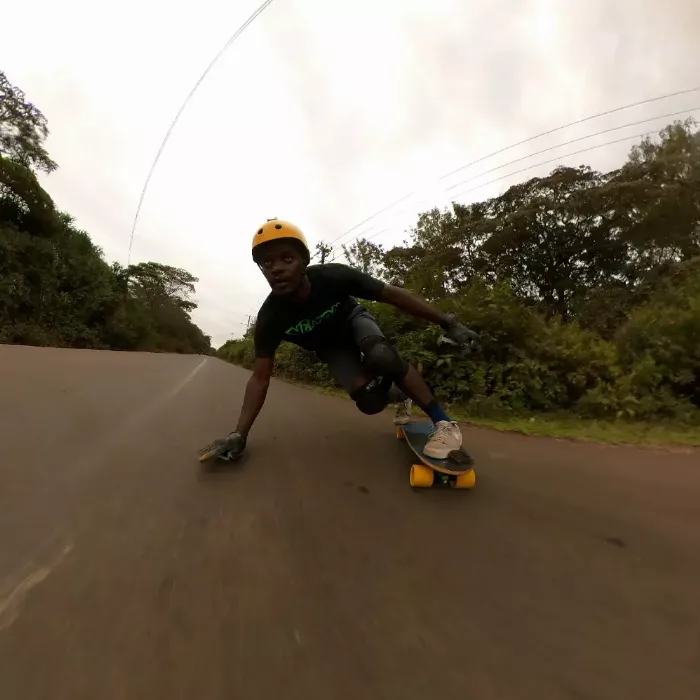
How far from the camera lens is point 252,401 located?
100 inches

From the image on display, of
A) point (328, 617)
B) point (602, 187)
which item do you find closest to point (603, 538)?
point (328, 617)

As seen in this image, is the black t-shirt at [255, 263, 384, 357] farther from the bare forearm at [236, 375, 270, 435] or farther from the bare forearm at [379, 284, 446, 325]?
the bare forearm at [236, 375, 270, 435]

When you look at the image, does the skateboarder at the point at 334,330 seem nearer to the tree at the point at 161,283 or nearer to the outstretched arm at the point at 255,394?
the outstretched arm at the point at 255,394

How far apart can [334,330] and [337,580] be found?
1.80 metres

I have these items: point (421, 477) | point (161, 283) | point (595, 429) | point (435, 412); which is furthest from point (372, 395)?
point (161, 283)

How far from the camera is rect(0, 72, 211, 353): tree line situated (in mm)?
Answer: 16438

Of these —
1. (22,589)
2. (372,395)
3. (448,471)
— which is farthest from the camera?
(372,395)

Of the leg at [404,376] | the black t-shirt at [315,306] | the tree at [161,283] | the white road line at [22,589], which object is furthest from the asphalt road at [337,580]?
the tree at [161,283]

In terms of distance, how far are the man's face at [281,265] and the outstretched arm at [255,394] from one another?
0.58 m

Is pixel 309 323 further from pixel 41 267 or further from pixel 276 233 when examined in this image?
pixel 41 267

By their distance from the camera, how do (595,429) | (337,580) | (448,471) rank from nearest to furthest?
1. (337,580)
2. (448,471)
3. (595,429)

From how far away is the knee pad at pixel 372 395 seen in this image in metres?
2.48

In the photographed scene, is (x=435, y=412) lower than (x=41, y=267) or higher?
lower

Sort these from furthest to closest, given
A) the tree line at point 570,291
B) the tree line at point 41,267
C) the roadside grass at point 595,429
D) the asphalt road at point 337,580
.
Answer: the tree line at point 41,267 → the tree line at point 570,291 → the roadside grass at point 595,429 → the asphalt road at point 337,580
